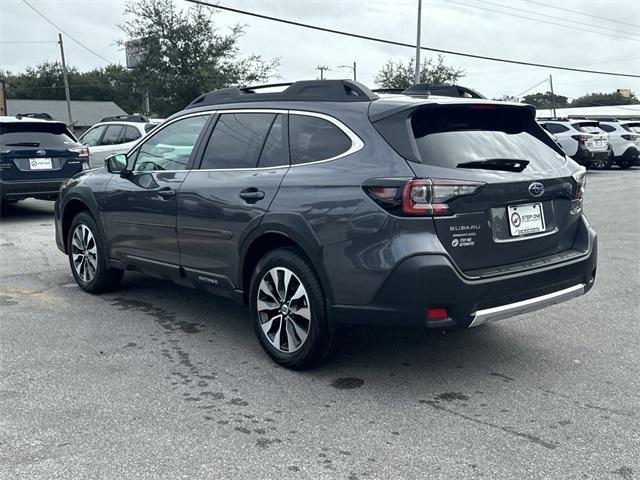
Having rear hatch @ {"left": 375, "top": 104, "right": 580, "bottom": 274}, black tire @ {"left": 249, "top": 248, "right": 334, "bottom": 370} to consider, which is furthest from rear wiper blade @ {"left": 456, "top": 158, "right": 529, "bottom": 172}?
black tire @ {"left": 249, "top": 248, "right": 334, "bottom": 370}

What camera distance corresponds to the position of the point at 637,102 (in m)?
88.9

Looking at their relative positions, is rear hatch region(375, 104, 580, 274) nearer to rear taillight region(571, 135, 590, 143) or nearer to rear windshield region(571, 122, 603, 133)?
rear taillight region(571, 135, 590, 143)

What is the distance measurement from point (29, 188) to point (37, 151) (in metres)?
0.63

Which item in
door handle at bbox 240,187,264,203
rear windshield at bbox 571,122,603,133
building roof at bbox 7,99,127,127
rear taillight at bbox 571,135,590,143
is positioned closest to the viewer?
door handle at bbox 240,187,264,203

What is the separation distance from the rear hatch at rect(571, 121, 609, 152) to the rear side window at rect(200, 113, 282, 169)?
1871 cm

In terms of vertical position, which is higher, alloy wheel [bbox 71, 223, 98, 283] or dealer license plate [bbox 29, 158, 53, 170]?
dealer license plate [bbox 29, 158, 53, 170]

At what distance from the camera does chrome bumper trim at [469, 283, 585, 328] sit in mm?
3764

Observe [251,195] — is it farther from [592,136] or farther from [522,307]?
[592,136]

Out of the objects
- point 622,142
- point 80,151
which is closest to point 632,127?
point 622,142

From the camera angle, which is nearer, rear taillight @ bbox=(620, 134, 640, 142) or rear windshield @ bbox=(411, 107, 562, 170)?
rear windshield @ bbox=(411, 107, 562, 170)

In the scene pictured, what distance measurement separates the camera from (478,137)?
13.5 ft

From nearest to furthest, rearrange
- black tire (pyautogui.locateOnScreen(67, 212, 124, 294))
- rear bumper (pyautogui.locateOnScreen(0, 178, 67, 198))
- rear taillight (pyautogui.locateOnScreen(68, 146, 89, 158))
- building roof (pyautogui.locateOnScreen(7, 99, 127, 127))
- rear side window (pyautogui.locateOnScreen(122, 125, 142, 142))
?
black tire (pyautogui.locateOnScreen(67, 212, 124, 294))
rear bumper (pyautogui.locateOnScreen(0, 178, 67, 198))
rear taillight (pyautogui.locateOnScreen(68, 146, 89, 158))
rear side window (pyautogui.locateOnScreen(122, 125, 142, 142))
building roof (pyautogui.locateOnScreen(7, 99, 127, 127))

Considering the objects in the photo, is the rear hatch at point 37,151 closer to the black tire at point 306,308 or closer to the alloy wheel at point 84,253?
the alloy wheel at point 84,253

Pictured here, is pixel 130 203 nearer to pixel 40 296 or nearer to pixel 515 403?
pixel 40 296
